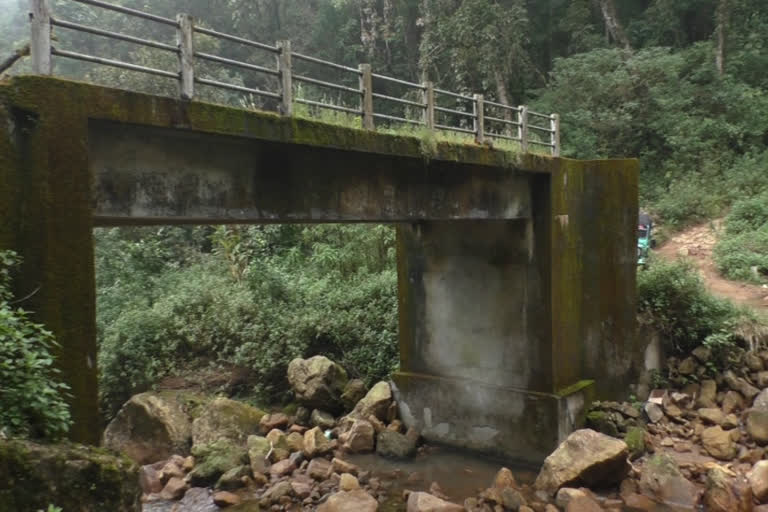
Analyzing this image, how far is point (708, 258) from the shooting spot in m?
15.7

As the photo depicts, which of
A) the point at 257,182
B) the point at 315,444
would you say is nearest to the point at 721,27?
the point at 315,444

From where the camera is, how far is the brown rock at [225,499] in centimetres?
870

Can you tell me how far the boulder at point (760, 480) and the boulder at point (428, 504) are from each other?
364 cm

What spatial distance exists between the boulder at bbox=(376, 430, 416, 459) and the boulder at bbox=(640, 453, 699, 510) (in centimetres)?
357

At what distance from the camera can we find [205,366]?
1423 centimetres

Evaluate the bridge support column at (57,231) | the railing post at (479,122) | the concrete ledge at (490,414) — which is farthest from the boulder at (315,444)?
the bridge support column at (57,231)

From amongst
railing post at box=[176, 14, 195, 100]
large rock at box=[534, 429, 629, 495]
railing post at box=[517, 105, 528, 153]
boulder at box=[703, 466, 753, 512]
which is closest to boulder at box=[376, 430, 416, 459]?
large rock at box=[534, 429, 629, 495]

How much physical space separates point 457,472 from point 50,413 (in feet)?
23.8

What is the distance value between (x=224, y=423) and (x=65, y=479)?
7.67 m

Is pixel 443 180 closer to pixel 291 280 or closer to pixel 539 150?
pixel 539 150

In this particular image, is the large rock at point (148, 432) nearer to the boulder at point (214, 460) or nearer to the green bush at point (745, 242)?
the boulder at point (214, 460)

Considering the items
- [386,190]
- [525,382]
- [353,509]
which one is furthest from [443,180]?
[353,509]

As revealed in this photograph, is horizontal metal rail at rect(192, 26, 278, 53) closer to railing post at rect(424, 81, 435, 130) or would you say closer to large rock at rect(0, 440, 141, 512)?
railing post at rect(424, 81, 435, 130)

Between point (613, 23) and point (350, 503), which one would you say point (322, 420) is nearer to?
point (350, 503)
